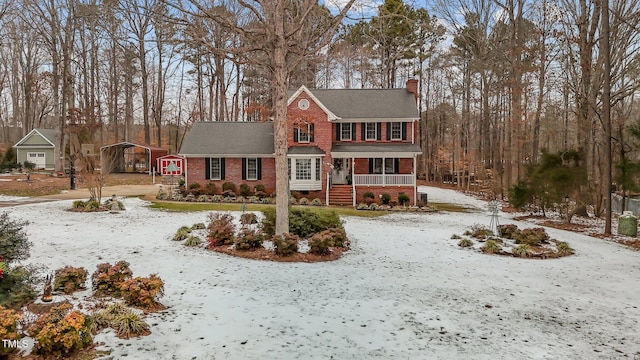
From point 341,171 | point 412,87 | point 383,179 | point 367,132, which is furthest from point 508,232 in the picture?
point 412,87

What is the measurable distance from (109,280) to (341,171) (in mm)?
20489

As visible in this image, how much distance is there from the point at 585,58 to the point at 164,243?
20388 mm

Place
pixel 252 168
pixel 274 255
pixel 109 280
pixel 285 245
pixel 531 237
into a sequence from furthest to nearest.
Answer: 1. pixel 252 168
2. pixel 531 237
3. pixel 274 255
4. pixel 285 245
5. pixel 109 280

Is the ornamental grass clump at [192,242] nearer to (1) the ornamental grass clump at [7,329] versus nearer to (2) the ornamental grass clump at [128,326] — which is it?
(2) the ornamental grass clump at [128,326]

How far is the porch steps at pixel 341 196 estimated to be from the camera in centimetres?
2441

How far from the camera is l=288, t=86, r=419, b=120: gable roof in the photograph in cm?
2614

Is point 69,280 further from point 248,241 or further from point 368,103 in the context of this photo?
point 368,103

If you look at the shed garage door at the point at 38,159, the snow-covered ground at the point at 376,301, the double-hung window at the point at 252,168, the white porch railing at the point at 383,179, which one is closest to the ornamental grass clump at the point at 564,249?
the snow-covered ground at the point at 376,301

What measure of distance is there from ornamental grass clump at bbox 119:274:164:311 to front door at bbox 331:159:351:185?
2045 centimetres

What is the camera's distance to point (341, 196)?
24.7 m

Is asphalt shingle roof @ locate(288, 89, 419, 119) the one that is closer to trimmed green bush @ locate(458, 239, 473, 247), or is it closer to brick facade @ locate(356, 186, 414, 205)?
brick facade @ locate(356, 186, 414, 205)

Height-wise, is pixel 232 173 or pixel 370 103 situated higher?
pixel 370 103

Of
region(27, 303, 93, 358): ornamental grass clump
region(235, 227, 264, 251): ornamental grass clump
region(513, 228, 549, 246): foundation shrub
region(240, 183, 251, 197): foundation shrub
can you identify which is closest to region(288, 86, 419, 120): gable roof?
region(240, 183, 251, 197): foundation shrub

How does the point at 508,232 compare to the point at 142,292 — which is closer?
the point at 142,292
